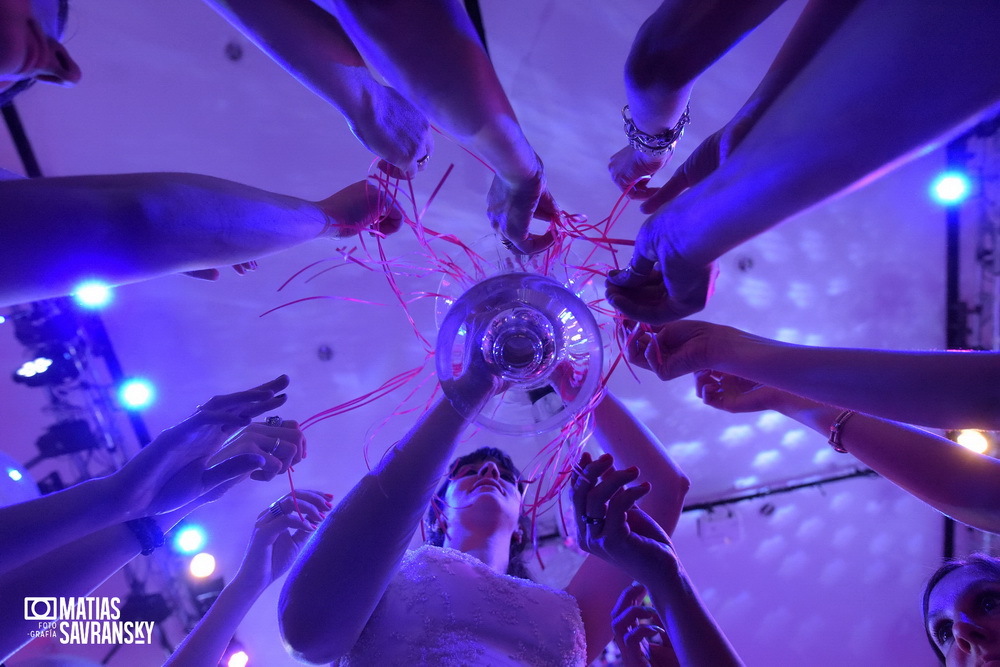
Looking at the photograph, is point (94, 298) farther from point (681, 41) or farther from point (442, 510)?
point (681, 41)

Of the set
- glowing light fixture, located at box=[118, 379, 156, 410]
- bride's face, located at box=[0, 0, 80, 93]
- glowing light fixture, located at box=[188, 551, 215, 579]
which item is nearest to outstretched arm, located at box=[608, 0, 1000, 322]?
bride's face, located at box=[0, 0, 80, 93]

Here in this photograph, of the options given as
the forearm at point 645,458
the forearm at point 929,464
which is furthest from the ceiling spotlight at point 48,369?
the forearm at point 929,464

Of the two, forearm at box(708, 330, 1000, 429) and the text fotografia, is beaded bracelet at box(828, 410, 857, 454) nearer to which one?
forearm at box(708, 330, 1000, 429)

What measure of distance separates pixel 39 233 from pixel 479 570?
1.20 meters

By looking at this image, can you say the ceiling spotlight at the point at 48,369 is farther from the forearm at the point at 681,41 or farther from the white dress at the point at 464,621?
the forearm at the point at 681,41

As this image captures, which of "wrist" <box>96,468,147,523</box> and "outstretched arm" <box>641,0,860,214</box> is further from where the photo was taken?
"wrist" <box>96,468,147,523</box>

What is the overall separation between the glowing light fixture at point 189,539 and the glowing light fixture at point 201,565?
3 centimetres

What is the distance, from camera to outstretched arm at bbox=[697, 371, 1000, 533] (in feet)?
3.31

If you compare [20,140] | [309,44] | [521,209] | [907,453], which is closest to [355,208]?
[309,44]

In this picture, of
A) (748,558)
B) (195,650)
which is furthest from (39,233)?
(748,558)

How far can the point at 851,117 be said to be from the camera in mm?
498

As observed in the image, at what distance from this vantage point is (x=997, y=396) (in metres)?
0.73

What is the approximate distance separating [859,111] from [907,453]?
0.95m

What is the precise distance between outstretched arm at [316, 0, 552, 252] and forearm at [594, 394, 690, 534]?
2.51ft
